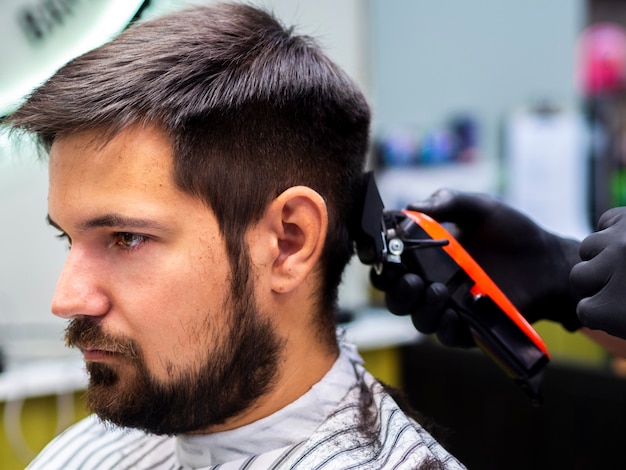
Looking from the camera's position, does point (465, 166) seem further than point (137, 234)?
Yes

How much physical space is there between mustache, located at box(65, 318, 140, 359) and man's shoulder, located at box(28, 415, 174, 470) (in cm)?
28

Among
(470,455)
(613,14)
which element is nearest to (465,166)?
(470,455)

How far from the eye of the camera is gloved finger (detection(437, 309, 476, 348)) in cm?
134

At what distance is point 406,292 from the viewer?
1.32 m

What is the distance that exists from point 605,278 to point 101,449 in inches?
36.9

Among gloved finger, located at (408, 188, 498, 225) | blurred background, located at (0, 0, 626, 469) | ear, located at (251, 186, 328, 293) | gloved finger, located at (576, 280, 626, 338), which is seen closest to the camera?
gloved finger, located at (576, 280, 626, 338)


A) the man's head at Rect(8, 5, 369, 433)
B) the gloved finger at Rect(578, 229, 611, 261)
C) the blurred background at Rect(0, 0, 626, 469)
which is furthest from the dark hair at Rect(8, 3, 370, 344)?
the gloved finger at Rect(578, 229, 611, 261)

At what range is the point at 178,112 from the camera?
1.09 m

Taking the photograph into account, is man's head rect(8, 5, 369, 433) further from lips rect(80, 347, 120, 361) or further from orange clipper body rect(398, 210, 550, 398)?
orange clipper body rect(398, 210, 550, 398)

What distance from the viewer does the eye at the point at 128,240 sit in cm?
110

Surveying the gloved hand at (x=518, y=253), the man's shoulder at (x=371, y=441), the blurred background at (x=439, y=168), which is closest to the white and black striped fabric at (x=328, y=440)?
the man's shoulder at (x=371, y=441)

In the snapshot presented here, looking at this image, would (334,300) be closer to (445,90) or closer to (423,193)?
(423,193)

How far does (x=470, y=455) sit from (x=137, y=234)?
2.05m

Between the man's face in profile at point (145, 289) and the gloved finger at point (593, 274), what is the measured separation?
19.3 inches
